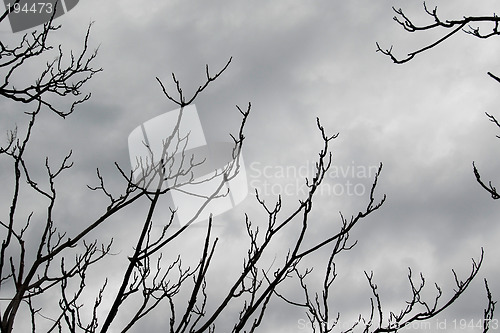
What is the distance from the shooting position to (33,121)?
2.57 m

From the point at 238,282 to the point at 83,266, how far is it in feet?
4.34

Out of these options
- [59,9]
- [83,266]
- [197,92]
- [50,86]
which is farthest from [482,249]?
[59,9]

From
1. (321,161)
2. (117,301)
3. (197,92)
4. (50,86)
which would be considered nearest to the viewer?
(117,301)

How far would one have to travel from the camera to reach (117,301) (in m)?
1.70

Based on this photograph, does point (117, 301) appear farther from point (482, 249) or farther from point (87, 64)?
point (87, 64)

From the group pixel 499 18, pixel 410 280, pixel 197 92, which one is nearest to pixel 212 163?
pixel 197 92

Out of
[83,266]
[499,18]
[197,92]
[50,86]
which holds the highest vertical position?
[50,86]

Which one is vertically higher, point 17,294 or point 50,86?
point 50,86

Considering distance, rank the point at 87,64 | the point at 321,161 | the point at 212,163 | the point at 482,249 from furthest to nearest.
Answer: the point at 87,64 < the point at 482,249 < the point at 212,163 < the point at 321,161

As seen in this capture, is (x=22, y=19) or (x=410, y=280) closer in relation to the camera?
(x=22, y=19)

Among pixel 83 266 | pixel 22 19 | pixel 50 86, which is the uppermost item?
pixel 22 19

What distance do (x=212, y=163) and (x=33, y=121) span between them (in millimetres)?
1001

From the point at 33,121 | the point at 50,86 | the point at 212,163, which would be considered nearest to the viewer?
the point at 33,121

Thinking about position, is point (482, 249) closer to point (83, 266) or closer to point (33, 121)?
point (83, 266)
